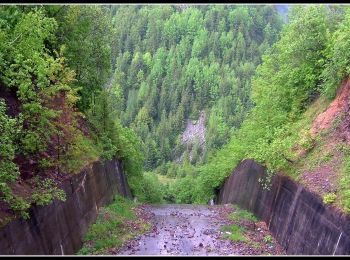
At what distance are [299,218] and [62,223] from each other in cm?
894

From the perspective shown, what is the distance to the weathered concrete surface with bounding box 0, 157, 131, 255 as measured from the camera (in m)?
12.8

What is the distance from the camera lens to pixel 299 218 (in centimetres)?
1741

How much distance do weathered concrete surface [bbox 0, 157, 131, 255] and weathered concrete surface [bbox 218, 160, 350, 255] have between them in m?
8.61

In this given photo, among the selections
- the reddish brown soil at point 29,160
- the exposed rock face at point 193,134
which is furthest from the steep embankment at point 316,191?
the exposed rock face at point 193,134

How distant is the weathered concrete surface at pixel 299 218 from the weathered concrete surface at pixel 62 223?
8.61m

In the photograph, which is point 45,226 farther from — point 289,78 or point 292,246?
point 289,78

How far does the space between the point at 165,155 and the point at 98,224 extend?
135460 mm

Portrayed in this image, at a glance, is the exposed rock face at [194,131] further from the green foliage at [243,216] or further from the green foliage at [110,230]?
the green foliage at [110,230]

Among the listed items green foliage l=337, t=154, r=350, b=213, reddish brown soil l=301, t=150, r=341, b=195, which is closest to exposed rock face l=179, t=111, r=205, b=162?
reddish brown soil l=301, t=150, r=341, b=195

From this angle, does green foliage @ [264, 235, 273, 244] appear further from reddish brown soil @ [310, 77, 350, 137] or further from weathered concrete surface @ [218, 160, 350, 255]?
reddish brown soil @ [310, 77, 350, 137]

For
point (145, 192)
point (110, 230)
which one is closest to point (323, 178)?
point (110, 230)

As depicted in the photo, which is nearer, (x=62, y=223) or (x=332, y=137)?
(x=62, y=223)

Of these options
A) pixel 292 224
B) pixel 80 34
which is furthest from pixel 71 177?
pixel 80 34

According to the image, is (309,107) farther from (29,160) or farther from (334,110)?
(29,160)
